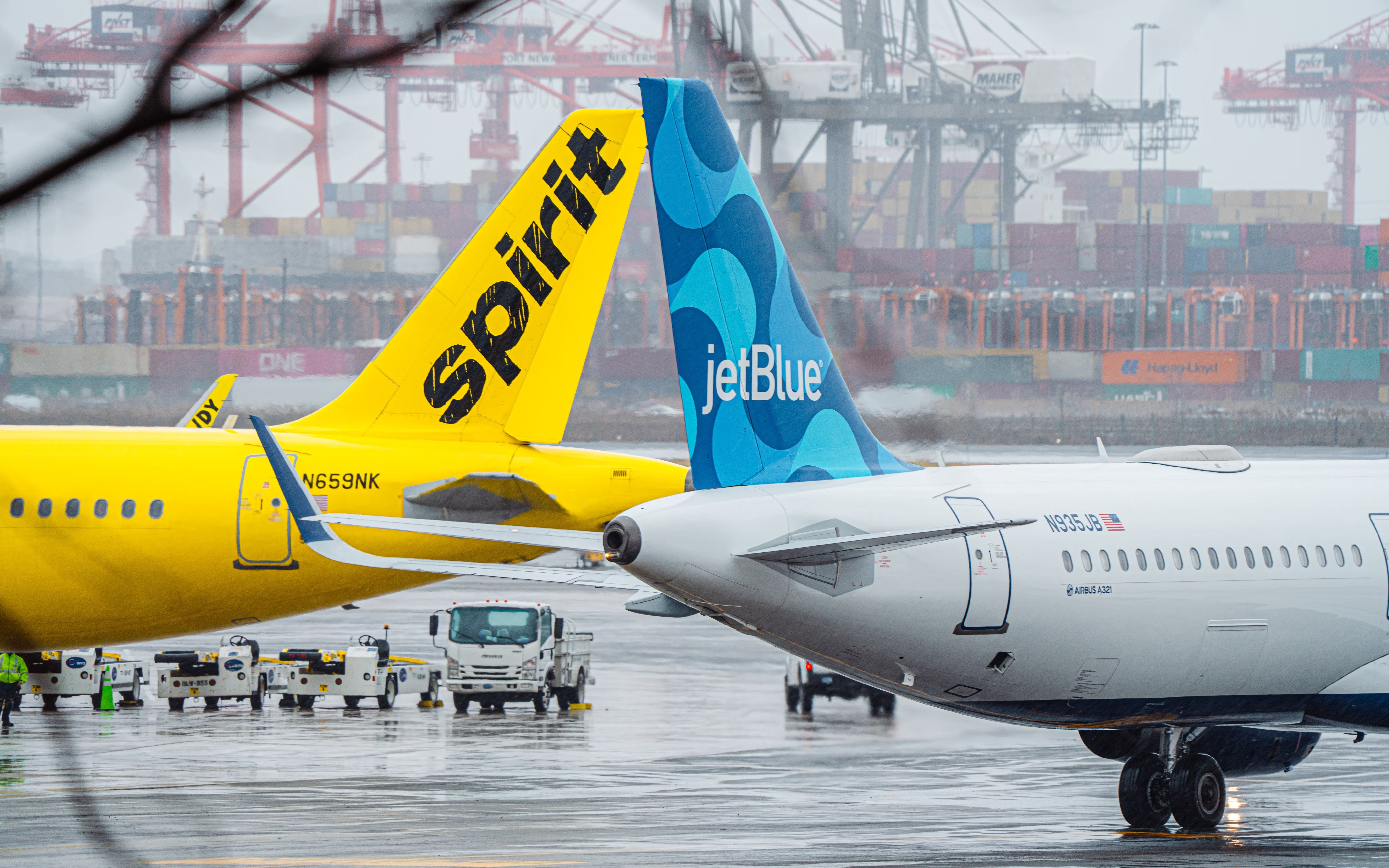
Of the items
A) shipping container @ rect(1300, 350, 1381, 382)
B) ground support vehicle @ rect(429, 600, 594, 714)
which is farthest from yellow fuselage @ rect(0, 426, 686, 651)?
shipping container @ rect(1300, 350, 1381, 382)

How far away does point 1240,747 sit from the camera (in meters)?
20.8

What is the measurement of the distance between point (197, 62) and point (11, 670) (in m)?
33.5

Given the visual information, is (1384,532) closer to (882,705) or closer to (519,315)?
(519,315)

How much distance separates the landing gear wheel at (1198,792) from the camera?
20266mm

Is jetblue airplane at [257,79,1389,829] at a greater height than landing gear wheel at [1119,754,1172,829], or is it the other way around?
jetblue airplane at [257,79,1389,829]

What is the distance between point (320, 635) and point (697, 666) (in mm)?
13764

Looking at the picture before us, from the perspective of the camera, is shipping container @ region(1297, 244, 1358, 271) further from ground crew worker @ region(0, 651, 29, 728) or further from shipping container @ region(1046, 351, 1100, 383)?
ground crew worker @ region(0, 651, 29, 728)

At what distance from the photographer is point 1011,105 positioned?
Answer: 13.0 meters

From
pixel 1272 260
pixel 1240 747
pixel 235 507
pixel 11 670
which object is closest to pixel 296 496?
pixel 235 507

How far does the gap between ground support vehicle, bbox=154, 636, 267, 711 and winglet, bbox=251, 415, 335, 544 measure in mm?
20443

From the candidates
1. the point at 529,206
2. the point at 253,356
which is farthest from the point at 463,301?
the point at 253,356

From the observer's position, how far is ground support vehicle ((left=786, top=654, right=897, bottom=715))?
34500mm

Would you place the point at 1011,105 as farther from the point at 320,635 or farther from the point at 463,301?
the point at 320,635

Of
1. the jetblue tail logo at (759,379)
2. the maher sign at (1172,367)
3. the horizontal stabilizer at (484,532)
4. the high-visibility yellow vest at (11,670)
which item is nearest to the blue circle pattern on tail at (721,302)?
the jetblue tail logo at (759,379)
